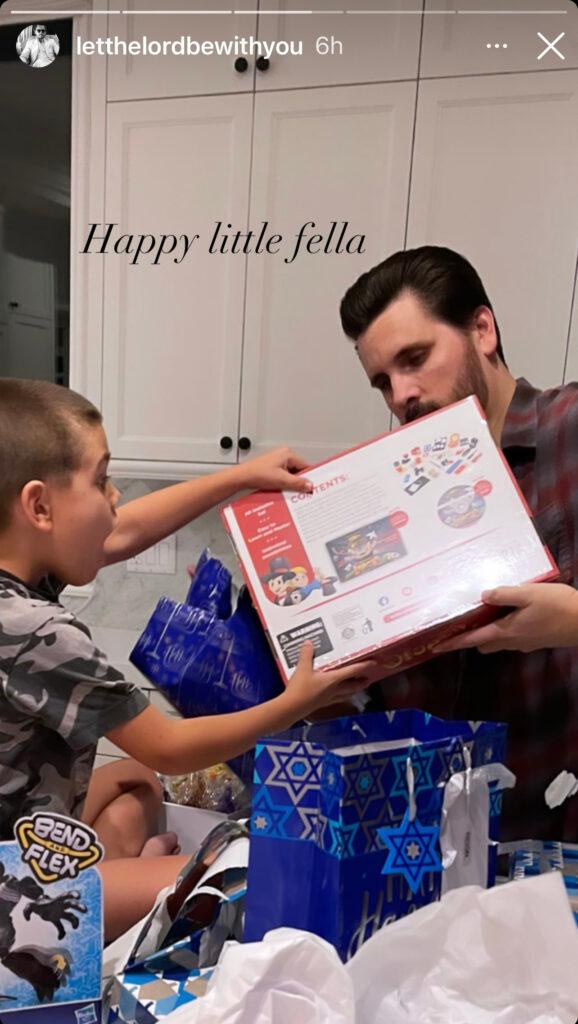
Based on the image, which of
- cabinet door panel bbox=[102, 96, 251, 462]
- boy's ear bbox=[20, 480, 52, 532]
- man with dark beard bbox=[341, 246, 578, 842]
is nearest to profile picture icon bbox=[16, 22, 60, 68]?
cabinet door panel bbox=[102, 96, 251, 462]

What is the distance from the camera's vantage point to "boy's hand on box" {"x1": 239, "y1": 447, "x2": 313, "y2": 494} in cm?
84

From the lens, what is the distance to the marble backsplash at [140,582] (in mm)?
2260

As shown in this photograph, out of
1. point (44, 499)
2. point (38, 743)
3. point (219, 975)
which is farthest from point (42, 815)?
point (44, 499)

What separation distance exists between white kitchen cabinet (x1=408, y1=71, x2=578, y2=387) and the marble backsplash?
1020mm

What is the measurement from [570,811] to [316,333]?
1.26 metres

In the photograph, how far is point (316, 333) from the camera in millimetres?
1823

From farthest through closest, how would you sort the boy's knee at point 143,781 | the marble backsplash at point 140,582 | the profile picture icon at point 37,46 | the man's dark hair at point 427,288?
the marble backsplash at point 140,582, the profile picture icon at point 37,46, the boy's knee at point 143,781, the man's dark hair at point 427,288

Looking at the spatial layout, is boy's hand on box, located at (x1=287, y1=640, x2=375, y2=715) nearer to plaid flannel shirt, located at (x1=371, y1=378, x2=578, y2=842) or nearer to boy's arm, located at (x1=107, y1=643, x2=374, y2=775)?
boy's arm, located at (x1=107, y1=643, x2=374, y2=775)

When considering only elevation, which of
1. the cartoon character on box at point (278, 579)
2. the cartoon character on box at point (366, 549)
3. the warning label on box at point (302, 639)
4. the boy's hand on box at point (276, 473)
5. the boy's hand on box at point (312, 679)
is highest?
the boy's hand on box at point (276, 473)

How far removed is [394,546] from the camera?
760 millimetres

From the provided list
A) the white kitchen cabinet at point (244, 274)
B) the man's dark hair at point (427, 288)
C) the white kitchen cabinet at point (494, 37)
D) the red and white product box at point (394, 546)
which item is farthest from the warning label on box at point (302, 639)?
the white kitchen cabinet at point (494, 37)

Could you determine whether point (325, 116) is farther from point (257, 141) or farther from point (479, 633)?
point (479, 633)

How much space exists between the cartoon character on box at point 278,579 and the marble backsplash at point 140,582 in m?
1.43

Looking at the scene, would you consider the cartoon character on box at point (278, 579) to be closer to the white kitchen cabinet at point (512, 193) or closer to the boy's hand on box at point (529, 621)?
the boy's hand on box at point (529, 621)
